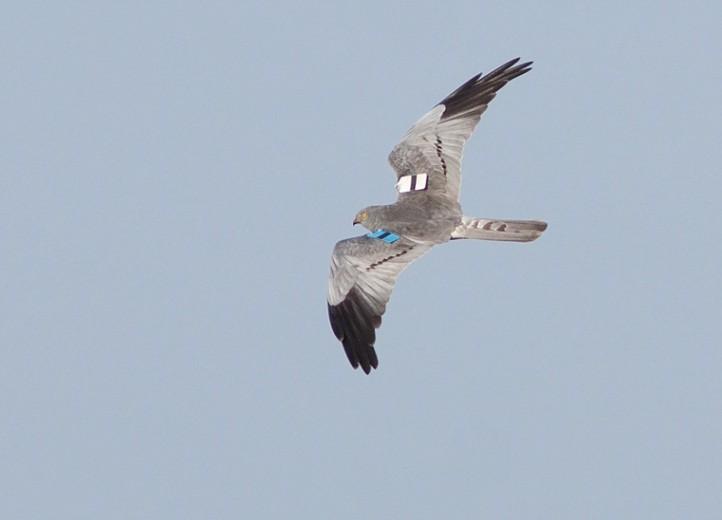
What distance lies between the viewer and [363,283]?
2655 cm

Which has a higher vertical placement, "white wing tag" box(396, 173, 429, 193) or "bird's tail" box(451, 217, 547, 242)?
"white wing tag" box(396, 173, 429, 193)

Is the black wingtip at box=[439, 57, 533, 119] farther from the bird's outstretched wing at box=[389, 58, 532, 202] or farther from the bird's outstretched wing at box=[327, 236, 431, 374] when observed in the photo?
the bird's outstretched wing at box=[327, 236, 431, 374]

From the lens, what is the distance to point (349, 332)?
86.2 feet

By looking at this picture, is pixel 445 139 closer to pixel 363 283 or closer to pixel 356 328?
pixel 363 283

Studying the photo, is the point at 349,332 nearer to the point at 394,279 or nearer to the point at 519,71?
the point at 394,279

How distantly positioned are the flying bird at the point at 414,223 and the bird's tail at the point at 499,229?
→ 17 mm

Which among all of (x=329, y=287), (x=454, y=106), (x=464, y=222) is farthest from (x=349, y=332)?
(x=454, y=106)

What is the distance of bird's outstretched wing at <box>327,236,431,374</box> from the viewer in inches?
1029

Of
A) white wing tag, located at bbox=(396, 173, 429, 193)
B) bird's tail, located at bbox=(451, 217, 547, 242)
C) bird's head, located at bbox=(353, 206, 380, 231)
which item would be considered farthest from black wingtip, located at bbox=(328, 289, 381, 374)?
white wing tag, located at bbox=(396, 173, 429, 193)

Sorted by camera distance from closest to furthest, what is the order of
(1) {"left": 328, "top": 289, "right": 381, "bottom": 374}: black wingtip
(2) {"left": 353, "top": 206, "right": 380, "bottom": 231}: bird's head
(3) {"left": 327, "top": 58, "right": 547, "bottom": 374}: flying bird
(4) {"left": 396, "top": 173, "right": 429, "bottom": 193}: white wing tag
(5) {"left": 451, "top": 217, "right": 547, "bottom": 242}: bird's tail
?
1. (1) {"left": 328, "top": 289, "right": 381, "bottom": 374}: black wingtip
2. (3) {"left": 327, "top": 58, "right": 547, "bottom": 374}: flying bird
3. (5) {"left": 451, "top": 217, "right": 547, "bottom": 242}: bird's tail
4. (2) {"left": 353, "top": 206, "right": 380, "bottom": 231}: bird's head
5. (4) {"left": 396, "top": 173, "right": 429, "bottom": 193}: white wing tag

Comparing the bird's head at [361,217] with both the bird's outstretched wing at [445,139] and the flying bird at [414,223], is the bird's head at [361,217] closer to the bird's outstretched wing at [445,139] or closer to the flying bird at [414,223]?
the flying bird at [414,223]

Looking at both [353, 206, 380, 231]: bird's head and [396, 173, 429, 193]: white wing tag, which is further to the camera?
[396, 173, 429, 193]: white wing tag

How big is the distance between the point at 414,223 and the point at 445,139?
2.07 m

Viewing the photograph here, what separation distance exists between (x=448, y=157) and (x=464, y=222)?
161 centimetres
